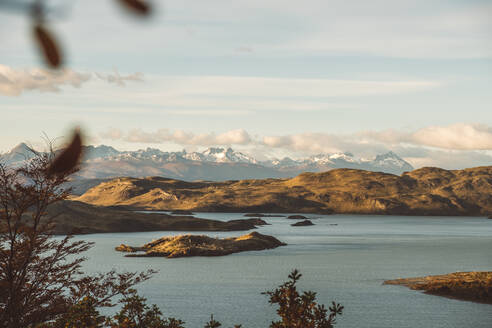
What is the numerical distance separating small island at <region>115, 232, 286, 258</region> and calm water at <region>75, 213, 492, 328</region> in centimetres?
309

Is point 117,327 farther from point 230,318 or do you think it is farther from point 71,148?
point 230,318

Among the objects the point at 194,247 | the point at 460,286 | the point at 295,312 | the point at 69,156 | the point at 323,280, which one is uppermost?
the point at 69,156

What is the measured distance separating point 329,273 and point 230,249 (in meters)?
31.8

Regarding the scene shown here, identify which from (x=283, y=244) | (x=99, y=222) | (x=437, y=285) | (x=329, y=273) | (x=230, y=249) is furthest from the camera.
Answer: (x=99, y=222)

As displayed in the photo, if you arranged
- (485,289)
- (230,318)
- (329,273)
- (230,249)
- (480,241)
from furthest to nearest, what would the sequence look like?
(480,241) → (230,249) → (329,273) → (485,289) → (230,318)

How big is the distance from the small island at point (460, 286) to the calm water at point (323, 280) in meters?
2.46

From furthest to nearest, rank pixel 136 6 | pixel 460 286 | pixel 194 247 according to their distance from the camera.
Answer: pixel 194 247 < pixel 460 286 < pixel 136 6

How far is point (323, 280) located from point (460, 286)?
24058 mm

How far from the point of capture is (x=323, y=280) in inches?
3600

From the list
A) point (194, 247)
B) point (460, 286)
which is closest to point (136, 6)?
point (460, 286)

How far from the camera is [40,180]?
73.6 ft

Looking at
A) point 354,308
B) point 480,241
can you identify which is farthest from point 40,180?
point 480,241

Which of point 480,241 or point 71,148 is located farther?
point 480,241

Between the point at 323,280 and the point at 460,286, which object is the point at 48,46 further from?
the point at 323,280
